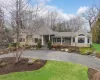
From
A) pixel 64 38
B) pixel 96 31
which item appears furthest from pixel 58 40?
pixel 96 31

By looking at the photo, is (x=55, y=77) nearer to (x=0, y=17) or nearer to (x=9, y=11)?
(x=9, y=11)

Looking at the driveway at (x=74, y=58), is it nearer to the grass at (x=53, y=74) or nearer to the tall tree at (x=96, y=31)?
the grass at (x=53, y=74)

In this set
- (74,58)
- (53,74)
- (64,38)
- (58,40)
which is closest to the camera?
(53,74)

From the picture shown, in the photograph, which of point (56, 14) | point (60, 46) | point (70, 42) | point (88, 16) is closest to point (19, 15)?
point (60, 46)

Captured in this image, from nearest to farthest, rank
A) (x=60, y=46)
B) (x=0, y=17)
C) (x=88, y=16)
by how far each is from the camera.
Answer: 1. (x=0, y=17)
2. (x=60, y=46)
3. (x=88, y=16)

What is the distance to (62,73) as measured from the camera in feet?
45.5

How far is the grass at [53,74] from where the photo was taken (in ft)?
42.3

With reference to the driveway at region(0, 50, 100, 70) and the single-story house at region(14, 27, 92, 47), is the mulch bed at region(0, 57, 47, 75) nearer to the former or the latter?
the driveway at region(0, 50, 100, 70)

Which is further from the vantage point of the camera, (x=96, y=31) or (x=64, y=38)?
(x=96, y=31)

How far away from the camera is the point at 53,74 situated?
13.6 meters

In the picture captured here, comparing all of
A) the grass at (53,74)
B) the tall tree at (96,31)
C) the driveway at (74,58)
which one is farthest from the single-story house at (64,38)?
the grass at (53,74)

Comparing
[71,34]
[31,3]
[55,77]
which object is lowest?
[55,77]

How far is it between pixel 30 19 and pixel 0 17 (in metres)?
3.60

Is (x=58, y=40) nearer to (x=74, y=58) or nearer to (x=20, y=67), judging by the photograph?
(x=74, y=58)
